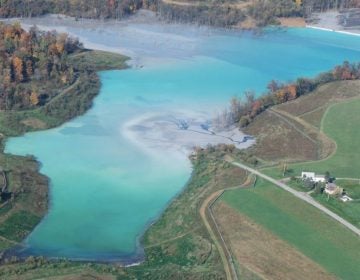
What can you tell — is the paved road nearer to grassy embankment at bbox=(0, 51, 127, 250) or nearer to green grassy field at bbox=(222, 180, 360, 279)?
green grassy field at bbox=(222, 180, 360, 279)

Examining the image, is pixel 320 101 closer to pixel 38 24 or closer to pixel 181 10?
pixel 181 10

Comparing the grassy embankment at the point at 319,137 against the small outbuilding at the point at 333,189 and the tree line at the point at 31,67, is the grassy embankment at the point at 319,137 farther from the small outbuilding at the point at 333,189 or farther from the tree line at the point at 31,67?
the tree line at the point at 31,67

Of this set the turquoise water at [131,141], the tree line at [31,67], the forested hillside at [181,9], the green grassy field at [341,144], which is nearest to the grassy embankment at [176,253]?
the turquoise water at [131,141]

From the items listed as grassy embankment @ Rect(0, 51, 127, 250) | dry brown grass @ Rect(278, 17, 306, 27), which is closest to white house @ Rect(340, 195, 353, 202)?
grassy embankment @ Rect(0, 51, 127, 250)

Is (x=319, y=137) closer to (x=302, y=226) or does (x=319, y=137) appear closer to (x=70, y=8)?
(x=302, y=226)

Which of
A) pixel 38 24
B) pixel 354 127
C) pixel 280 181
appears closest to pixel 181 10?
pixel 38 24

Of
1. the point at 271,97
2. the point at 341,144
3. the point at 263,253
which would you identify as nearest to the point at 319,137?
the point at 341,144

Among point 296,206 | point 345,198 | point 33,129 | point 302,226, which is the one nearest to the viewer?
point 302,226
